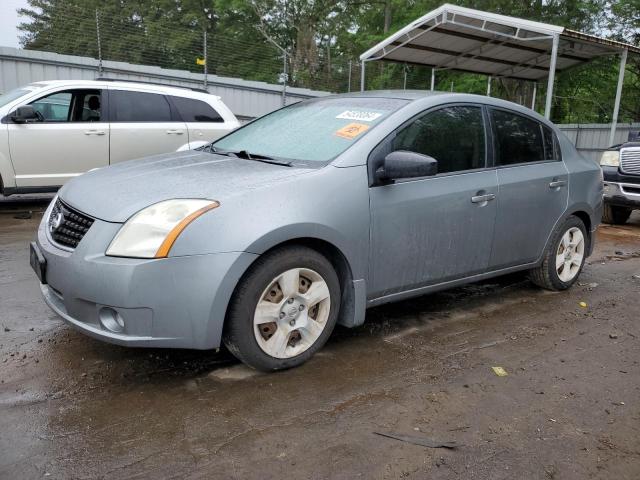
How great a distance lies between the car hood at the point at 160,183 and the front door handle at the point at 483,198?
4.14 feet

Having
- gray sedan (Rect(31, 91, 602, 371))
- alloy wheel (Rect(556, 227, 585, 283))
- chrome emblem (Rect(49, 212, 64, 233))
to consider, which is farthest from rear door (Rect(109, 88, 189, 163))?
alloy wheel (Rect(556, 227, 585, 283))

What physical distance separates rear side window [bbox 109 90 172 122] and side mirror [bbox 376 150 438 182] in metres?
5.25

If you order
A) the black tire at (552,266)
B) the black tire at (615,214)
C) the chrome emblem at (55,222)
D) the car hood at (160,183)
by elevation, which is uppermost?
the car hood at (160,183)

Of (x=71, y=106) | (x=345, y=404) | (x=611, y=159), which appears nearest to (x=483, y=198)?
(x=345, y=404)

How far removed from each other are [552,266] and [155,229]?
3.35 metres

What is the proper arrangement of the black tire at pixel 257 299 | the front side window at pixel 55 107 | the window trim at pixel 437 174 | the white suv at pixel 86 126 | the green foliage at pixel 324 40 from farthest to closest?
1. the green foliage at pixel 324 40
2. the front side window at pixel 55 107
3. the white suv at pixel 86 126
4. the window trim at pixel 437 174
5. the black tire at pixel 257 299

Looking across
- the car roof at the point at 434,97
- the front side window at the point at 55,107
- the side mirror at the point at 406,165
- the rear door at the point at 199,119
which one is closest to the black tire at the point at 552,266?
the car roof at the point at 434,97

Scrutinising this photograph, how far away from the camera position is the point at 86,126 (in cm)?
714

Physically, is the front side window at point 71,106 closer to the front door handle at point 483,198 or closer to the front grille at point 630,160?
the front door handle at point 483,198

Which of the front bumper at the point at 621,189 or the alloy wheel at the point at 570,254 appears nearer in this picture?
the alloy wheel at the point at 570,254

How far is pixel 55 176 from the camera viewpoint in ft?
23.2

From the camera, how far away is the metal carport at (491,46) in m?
9.70

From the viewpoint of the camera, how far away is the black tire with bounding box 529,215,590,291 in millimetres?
4496

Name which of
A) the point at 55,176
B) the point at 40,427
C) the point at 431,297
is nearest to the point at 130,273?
the point at 40,427
